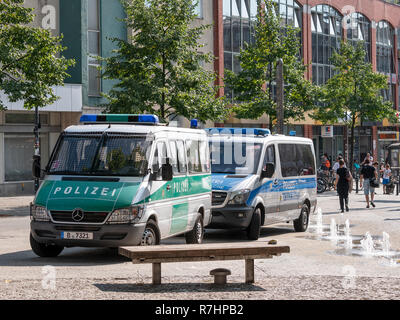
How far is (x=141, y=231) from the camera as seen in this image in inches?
453

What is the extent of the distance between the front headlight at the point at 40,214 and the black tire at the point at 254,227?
5.35m

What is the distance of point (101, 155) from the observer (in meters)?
12.1

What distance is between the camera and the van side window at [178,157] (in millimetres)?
13148

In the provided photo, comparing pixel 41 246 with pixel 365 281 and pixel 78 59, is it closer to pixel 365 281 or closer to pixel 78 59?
pixel 365 281

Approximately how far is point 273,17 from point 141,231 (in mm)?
28849

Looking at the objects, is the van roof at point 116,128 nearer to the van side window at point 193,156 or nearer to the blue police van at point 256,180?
the van side window at point 193,156

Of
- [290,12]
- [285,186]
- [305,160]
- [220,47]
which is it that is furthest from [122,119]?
[290,12]

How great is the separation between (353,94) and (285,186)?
28.9m

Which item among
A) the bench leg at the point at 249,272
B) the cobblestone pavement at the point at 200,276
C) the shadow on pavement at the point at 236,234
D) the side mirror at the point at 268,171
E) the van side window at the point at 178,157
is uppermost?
the van side window at the point at 178,157

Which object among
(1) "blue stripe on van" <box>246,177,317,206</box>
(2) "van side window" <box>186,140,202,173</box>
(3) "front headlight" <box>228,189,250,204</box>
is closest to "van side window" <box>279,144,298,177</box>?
(1) "blue stripe on van" <box>246,177,317,206</box>

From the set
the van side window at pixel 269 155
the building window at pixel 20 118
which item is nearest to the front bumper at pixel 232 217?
the van side window at pixel 269 155

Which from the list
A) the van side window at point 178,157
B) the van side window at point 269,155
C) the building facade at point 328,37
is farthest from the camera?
the building facade at point 328,37

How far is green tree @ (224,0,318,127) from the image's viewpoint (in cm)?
3809

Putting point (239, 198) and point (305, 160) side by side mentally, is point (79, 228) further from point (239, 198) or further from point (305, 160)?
point (305, 160)
